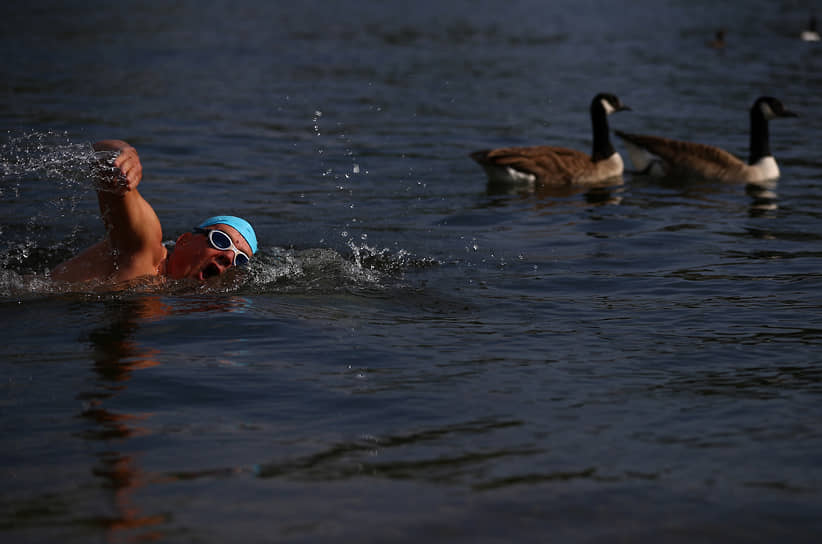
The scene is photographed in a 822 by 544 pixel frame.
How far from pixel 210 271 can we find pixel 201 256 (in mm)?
299

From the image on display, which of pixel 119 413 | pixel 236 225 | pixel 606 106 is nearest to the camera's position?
pixel 119 413

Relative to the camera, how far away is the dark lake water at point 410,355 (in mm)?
4574

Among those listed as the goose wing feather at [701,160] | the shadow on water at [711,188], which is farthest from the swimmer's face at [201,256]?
the goose wing feather at [701,160]

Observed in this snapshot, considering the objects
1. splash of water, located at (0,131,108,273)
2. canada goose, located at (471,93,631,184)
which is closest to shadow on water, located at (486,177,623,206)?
canada goose, located at (471,93,631,184)

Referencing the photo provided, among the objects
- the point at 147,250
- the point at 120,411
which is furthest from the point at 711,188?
the point at 120,411

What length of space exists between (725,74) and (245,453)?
2572cm

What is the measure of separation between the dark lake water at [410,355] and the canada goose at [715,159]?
288 mm

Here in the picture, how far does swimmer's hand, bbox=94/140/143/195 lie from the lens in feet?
23.7

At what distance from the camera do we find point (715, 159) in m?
15.2

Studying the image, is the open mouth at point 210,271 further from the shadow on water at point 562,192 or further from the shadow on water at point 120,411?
the shadow on water at point 562,192

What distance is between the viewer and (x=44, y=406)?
569cm

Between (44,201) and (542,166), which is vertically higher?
(44,201)

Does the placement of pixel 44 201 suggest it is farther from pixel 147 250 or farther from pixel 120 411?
pixel 120 411

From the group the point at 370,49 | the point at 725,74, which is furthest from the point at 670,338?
the point at 370,49
